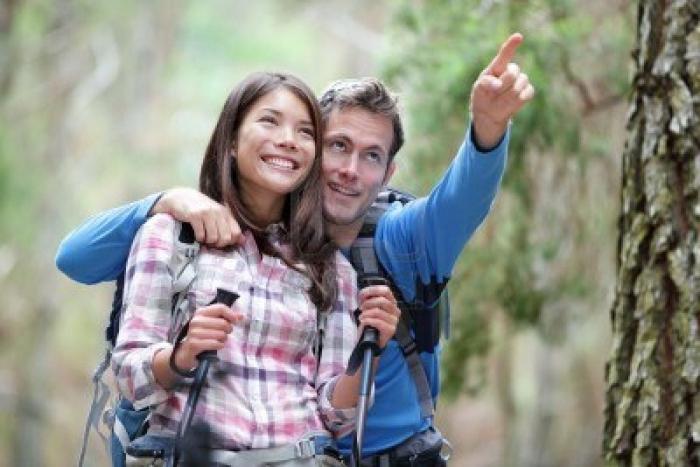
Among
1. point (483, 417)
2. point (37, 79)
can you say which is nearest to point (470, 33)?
point (37, 79)

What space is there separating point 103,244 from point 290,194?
54 centimetres

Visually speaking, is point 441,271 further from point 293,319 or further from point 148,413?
point 148,413

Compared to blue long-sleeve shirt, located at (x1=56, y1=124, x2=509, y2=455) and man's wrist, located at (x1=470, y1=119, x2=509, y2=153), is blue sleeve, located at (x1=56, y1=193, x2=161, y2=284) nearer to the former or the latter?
blue long-sleeve shirt, located at (x1=56, y1=124, x2=509, y2=455)

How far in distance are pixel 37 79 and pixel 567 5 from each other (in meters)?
14.5

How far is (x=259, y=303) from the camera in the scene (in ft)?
10.6

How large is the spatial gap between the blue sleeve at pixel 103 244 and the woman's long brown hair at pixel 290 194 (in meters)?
0.19

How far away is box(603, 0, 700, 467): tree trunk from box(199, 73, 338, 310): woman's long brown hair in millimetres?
1003

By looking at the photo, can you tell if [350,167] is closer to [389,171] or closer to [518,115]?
[389,171]

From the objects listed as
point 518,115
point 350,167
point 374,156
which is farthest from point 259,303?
point 518,115

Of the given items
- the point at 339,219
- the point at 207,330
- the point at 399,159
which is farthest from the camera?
the point at 399,159

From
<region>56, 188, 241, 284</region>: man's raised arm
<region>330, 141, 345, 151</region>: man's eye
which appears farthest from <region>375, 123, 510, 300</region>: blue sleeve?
<region>56, 188, 241, 284</region>: man's raised arm

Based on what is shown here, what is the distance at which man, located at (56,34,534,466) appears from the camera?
10.7 ft

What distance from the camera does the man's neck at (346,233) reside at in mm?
3709

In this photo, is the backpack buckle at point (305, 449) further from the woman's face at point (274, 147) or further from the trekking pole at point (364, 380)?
the woman's face at point (274, 147)
